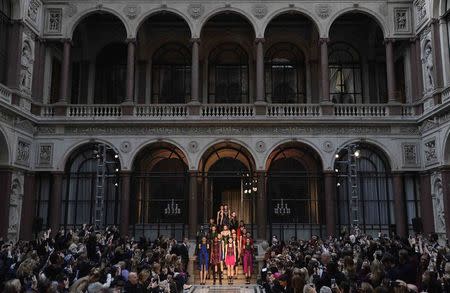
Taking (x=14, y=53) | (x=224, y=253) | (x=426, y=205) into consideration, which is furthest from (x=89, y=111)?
(x=426, y=205)

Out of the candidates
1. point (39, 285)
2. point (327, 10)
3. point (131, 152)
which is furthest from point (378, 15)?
point (39, 285)

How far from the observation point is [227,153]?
3064 centimetres

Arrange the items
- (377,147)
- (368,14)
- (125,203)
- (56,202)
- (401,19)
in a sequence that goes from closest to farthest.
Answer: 1. (125,203)
2. (56,202)
3. (377,147)
4. (401,19)
5. (368,14)

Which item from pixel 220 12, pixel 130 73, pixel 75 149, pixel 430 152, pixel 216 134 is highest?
pixel 220 12

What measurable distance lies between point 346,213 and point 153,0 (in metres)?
16.8

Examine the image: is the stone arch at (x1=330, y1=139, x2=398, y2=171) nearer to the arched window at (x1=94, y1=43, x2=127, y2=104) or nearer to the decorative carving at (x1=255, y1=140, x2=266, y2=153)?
the decorative carving at (x1=255, y1=140, x2=266, y2=153)

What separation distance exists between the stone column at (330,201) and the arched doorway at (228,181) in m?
4.21

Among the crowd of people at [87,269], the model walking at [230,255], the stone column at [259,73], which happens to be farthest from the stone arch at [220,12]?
the crowd of people at [87,269]

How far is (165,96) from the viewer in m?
31.7

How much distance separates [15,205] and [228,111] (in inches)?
488

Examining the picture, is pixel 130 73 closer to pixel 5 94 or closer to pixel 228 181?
pixel 5 94

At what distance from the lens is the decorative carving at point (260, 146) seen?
1033 inches

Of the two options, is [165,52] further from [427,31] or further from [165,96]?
[427,31]

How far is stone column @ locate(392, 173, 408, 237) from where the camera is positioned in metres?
25.6
